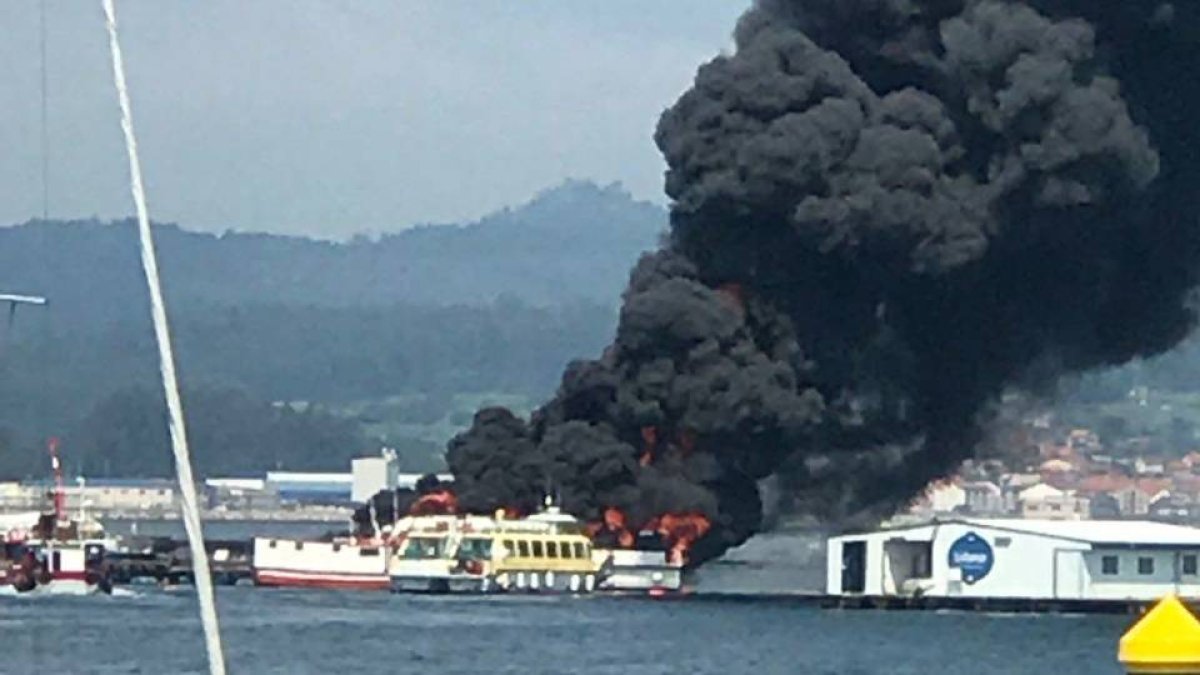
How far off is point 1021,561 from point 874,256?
13.4m

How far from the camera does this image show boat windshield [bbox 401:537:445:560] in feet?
261

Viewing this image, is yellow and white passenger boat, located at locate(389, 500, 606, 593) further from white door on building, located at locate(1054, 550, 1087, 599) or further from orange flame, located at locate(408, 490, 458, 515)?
white door on building, located at locate(1054, 550, 1087, 599)

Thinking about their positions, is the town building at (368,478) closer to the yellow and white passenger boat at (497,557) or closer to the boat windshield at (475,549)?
the yellow and white passenger boat at (497,557)

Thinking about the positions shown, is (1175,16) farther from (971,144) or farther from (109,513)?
(109,513)

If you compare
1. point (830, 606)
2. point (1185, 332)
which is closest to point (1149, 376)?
point (1185, 332)

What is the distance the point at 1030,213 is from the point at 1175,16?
6885 millimetres

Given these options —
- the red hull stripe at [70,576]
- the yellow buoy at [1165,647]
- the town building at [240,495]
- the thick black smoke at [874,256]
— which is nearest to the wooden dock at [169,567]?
the red hull stripe at [70,576]

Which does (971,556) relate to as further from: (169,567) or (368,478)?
(368,478)

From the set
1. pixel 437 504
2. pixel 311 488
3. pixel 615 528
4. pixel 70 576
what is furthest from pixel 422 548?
pixel 311 488

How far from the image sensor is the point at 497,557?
7925 centimetres

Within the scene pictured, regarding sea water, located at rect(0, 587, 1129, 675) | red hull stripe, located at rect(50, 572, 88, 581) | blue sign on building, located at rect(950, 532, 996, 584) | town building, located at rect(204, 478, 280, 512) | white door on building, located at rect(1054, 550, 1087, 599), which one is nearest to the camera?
sea water, located at rect(0, 587, 1129, 675)

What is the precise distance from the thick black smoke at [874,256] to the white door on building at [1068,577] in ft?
37.2

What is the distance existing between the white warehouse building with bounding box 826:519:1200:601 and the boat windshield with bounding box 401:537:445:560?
11.6 meters

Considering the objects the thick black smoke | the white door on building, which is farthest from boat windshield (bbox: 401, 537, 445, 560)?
the white door on building
